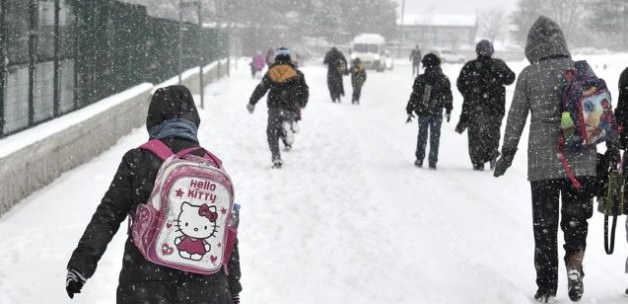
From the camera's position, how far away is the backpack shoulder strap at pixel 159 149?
338 cm

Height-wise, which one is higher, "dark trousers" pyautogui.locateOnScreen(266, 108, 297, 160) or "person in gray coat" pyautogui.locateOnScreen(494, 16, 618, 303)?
"person in gray coat" pyautogui.locateOnScreen(494, 16, 618, 303)

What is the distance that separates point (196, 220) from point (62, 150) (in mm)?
6913

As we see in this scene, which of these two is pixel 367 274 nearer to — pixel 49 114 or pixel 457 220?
Result: pixel 457 220

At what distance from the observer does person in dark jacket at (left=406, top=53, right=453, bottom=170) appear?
1177 cm

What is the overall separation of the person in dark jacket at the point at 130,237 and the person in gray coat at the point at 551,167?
2914 mm

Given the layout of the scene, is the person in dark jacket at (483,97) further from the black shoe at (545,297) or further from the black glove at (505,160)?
the black shoe at (545,297)

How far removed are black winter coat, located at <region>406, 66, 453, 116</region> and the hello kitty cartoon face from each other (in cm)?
865

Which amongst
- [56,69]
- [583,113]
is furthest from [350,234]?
[56,69]

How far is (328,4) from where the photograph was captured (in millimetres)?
85438

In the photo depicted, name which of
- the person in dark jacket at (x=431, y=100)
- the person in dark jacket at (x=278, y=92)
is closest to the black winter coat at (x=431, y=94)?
the person in dark jacket at (x=431, y=100)

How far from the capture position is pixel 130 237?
3471mm

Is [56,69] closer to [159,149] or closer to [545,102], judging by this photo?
[545,102]

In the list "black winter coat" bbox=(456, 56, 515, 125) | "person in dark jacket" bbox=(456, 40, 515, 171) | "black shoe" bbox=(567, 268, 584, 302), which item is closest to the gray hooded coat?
"black shoe" bbox=(567, 268, 584, 302)

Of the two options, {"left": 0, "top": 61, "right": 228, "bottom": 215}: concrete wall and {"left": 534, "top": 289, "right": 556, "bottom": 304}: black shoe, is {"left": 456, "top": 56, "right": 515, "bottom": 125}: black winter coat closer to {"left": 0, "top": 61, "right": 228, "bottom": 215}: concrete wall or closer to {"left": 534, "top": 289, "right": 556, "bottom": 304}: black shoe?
{"left": 0, "top": 61, "right": 228, "bottom": 215}: concrete wall
